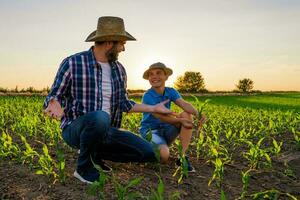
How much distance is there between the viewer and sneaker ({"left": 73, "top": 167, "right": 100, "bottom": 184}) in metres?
4.53

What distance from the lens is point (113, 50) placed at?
484cm

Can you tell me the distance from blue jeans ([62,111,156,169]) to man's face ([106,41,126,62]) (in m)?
0.66

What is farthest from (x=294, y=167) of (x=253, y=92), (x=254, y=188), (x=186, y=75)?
(x=186, y=75)

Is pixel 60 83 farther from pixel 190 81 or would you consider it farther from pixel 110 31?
pixel 190 81

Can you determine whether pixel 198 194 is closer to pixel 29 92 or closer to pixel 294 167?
pixel 294 167

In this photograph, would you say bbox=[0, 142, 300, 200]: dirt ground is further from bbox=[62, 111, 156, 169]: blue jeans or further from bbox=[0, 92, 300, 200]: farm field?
bbox=[62, 111, 156, 169]: blue jeans

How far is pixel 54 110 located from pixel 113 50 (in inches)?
36.8

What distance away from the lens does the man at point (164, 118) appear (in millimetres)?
5316

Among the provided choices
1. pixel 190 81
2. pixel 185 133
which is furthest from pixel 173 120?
pixel 190 81

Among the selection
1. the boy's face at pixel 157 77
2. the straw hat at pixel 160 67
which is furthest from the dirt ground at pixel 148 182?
the straw hat at pixel 160 67

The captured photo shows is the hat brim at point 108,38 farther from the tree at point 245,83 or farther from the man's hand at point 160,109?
the tree at point 245,83

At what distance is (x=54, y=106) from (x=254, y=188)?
240 centimetres

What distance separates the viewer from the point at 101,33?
189 inches

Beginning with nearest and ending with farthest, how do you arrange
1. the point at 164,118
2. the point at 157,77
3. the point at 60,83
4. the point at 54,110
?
the point at 54,110 < the point at 60,83 < the point at 164,118 < the point at 157,77
